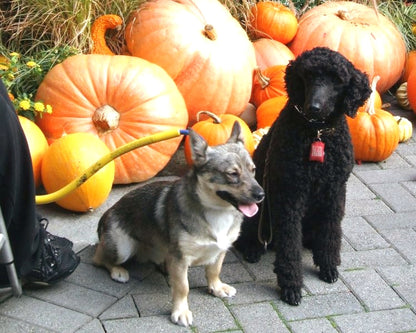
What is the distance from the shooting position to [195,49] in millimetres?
5051

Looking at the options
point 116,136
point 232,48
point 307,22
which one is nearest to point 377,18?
point 307,22

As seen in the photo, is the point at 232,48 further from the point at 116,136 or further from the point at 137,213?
the point at 137,213

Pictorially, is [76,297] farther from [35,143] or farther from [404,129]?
[404,129]

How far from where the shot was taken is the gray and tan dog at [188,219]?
313 cm

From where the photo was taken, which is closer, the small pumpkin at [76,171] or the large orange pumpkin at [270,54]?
the small pumpkin at [76,171]

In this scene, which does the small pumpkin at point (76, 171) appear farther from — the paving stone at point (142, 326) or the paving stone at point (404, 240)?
the paving stone at point (404, 240)

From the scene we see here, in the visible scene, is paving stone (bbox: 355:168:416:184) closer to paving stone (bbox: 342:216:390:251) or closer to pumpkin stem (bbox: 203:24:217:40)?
paving stone (bbox: 342:216:390:251)

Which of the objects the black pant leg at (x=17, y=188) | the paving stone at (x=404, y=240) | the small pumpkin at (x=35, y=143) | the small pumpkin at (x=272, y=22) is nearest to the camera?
the black pant leg at (x=17, y=188)

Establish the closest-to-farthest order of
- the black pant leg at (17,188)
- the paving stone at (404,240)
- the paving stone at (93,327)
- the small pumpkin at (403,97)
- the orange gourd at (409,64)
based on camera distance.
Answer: the black pant leg at (17,188)
the paving stone at (93,327)
the paving stone at (404,240)
the small pumpkin at (403,97)
the orange gourd at (409,64)

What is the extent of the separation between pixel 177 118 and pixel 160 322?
5.92 feet

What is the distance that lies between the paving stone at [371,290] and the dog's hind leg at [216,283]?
669 millimetres

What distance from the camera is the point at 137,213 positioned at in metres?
3.55

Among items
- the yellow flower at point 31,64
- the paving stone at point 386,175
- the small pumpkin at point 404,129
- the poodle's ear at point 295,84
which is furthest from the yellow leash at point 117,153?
the small pumpkin at point 404,129

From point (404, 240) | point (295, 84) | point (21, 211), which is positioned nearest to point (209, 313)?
point (21, 211)
